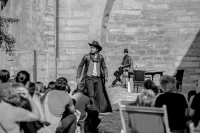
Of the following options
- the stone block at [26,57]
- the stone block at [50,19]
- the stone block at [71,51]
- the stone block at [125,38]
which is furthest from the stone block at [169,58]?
the stone block at [26,57]

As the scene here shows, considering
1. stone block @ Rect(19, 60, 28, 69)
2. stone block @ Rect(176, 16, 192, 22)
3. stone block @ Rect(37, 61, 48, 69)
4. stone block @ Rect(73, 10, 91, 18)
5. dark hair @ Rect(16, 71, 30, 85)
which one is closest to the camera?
dark hair @ Rect(16, 71, 30, 85)

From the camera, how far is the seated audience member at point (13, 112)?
4805mm

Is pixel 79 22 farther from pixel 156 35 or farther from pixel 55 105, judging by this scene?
pixel 55 105

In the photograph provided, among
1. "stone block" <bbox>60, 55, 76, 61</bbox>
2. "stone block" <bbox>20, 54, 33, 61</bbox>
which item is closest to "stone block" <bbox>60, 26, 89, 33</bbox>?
"stone block" <bbox>60, 55, 76, 61</bbox>

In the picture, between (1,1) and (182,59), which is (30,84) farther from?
(182,59)

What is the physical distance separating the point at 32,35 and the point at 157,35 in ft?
18.7

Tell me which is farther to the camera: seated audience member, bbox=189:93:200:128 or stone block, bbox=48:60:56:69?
stone block, bbox=48:60:56:69

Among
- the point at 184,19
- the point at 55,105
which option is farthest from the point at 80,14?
the point at 55,105

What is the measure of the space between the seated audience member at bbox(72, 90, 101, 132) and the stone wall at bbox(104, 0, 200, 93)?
33.2 feet

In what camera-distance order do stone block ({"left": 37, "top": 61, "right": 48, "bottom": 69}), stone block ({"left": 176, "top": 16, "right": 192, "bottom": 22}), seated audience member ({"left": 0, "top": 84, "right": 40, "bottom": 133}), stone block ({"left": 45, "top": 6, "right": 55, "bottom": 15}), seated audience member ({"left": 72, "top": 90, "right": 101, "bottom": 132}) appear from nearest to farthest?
seated audience member ({"left": 0, "top": 84, "right": 40, "bottom": 133})
seated audience member ({"left": 72, "top": 90, "right": 101, "bottom": 132})
stone block ({"left": 37, "top": 61, "right": 48, "bottom": 69})
stone block ({"left": 45, "top": 6, "right": 55, "bottom": 15})
stone block ({"left": 176, "top": 16, "right": 192, "bottom": 22})

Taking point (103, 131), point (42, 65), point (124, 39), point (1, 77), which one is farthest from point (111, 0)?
point (1, 77)

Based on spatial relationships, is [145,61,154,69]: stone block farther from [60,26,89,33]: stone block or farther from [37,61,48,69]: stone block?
[37,61,48,69]: stone block

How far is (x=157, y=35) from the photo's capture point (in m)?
18.2

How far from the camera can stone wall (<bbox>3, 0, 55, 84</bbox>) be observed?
14.3 m
